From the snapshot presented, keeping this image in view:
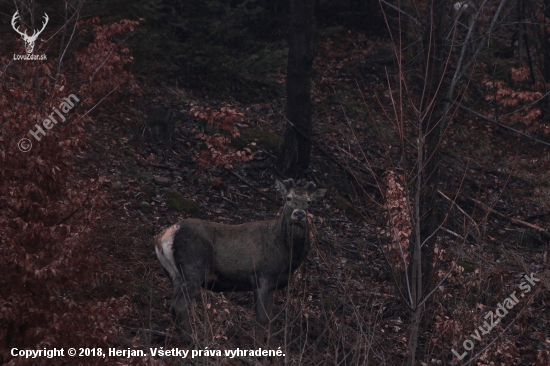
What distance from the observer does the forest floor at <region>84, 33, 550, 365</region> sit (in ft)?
33.0

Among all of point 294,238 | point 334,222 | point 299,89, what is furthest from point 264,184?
point 294,238

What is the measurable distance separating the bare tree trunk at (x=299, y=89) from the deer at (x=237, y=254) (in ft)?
20.2

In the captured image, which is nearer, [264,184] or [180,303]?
[180,303]

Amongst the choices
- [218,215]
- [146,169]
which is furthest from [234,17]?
[218,215]

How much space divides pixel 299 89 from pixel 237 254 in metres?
6.98

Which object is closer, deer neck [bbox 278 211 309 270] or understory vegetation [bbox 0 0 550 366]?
understory vegetation [bbox 0 0 550 366]

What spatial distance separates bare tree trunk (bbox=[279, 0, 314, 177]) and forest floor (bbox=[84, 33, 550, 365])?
486 mm

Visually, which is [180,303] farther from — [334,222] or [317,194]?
[334,222]

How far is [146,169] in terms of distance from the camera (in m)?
15.2

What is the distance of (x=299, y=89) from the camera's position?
15844mm

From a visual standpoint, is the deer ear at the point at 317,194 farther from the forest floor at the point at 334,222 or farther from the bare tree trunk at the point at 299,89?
the bare tree trunk at the point at 299,89

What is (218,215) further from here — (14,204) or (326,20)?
(326,20)

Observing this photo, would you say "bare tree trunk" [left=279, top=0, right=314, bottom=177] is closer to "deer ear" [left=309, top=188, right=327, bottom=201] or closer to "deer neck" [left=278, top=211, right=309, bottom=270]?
"deer ear" [left=309, top=188, right=327, bottom=201]

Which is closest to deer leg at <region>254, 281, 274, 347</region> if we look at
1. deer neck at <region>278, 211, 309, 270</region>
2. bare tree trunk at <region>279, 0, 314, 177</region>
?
deer neck at <region>278, 211, 309, 270</region>
